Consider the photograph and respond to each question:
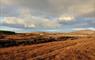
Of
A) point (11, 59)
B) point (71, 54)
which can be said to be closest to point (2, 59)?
point (11, 59)

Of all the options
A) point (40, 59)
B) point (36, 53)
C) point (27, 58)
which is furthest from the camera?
point (36, 53)

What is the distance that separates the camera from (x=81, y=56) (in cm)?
3262

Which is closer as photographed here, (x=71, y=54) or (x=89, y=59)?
(x=89, y=59)

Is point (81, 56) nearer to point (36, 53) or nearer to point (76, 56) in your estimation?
point (76, 56)

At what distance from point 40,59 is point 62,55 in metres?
4.79

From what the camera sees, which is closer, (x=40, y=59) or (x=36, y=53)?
(x=40, y=59)

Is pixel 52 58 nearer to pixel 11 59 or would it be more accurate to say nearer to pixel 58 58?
pixel 58 58

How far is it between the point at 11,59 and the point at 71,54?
412 inches

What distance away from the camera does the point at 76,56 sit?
32.2m

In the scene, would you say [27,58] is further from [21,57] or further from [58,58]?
[58,58]

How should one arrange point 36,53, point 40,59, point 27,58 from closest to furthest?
point 40,59, point 27,58, point 36,53

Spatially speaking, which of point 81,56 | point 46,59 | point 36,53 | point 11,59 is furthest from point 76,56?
point 11,59

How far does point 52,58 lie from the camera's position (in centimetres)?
3070

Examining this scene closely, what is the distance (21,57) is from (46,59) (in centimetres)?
486
